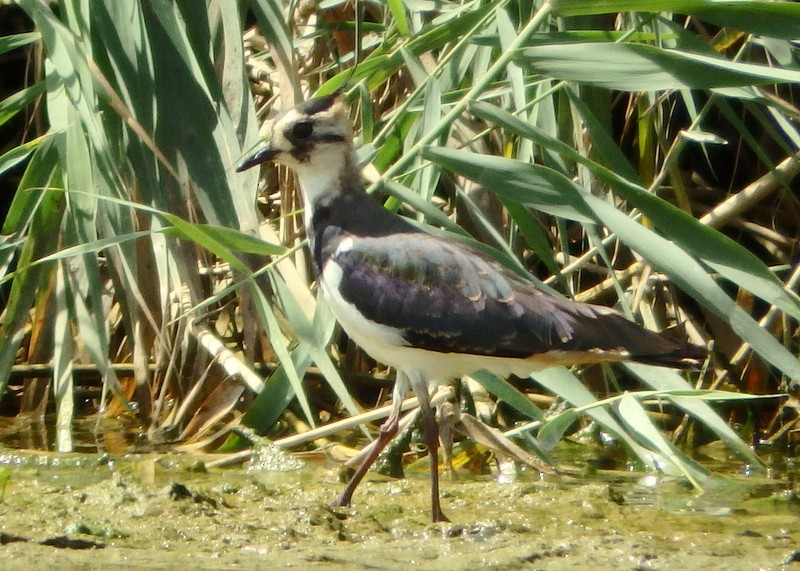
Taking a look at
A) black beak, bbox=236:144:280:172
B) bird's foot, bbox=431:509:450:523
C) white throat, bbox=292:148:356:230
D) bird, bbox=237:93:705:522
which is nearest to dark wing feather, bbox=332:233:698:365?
bird, bbox=237:93:705:522

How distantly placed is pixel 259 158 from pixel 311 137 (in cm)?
22

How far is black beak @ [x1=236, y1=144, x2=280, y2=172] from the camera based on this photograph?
4102 mm

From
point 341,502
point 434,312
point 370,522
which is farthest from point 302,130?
point 370,522

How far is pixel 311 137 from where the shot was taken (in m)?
4.27

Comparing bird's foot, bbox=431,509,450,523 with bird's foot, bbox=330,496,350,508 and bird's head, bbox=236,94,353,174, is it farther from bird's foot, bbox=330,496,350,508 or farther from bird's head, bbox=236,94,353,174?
bird's head, bbox=236,94,353,174

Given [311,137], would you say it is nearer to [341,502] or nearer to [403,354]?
[403,354]

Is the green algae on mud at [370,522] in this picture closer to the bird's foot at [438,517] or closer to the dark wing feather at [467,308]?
the bird's foot at [438,517]

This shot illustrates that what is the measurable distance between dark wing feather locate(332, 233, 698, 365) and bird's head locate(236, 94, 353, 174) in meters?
0.40

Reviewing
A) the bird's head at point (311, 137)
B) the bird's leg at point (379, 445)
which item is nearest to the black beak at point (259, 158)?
the bird's head at point (311, 137)

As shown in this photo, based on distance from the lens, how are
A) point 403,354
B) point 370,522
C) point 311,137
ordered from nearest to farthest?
1. point 370,522
2. point 403,354
3. point 311,137

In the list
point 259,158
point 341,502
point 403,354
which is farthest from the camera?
point 259,158

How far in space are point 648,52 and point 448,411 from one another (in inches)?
60.0

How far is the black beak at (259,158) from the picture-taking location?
4.10 metres

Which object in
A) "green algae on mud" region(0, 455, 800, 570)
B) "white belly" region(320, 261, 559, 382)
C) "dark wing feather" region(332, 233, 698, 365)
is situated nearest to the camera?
"green algae on mud" region(0, 455, 800, 570)
